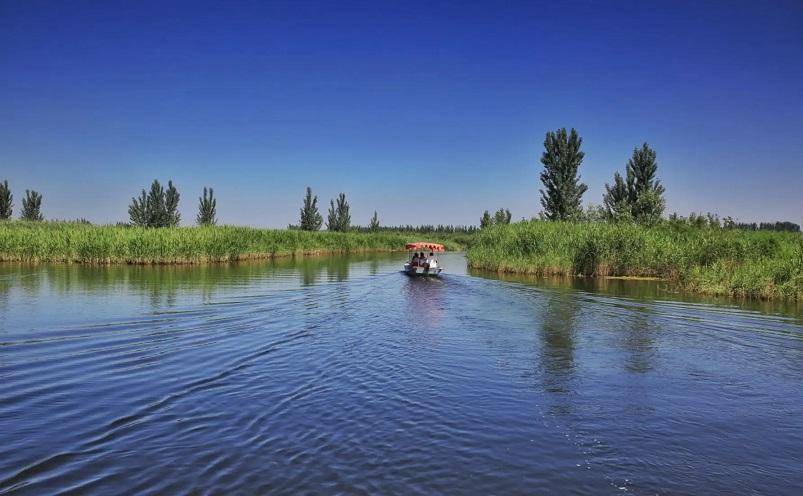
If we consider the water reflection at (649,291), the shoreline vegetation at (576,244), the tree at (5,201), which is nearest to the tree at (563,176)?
the shoreline vegetation at (576,244)

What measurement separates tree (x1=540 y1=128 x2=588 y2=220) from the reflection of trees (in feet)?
111

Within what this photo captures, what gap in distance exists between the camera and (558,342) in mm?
13953

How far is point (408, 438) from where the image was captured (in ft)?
23.4

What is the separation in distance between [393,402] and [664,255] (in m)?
27.5

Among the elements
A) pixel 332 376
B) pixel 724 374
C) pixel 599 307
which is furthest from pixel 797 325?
pixel 332 376

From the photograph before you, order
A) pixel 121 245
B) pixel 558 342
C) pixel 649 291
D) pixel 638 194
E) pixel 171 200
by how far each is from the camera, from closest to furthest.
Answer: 1. pixel 558 342
2. pixel 649 291
3. pixel 121 245
4. pixel 638 194
5. pixel 171 200

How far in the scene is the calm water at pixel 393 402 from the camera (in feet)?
19.7

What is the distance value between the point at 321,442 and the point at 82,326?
411 inches

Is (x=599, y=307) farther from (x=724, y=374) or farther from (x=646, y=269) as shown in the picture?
(x=646, y=269)

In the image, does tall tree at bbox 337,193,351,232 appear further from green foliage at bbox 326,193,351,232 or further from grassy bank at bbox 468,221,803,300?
grassy bank at bbox 468,221,803,300

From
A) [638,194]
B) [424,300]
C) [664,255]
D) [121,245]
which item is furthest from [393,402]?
[638,194]

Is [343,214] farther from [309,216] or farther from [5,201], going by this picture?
[5,201]

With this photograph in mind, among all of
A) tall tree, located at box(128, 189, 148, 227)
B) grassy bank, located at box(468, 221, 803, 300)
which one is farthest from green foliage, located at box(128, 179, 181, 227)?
grassy bank, located at box(468, 221, 803, 300)

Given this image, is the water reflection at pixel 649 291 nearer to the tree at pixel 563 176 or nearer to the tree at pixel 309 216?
the tree at pixel 563 176
